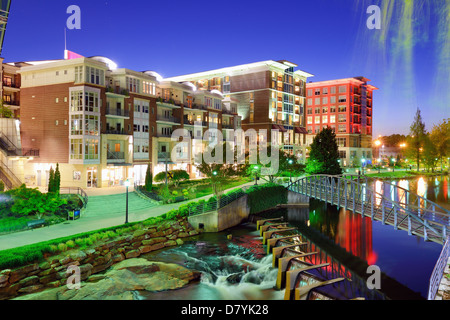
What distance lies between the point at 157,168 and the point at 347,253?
31.1 meters

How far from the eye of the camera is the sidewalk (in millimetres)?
19478

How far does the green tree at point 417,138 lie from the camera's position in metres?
81.4

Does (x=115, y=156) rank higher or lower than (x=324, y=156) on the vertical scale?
lower

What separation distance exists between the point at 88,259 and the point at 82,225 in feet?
16.6

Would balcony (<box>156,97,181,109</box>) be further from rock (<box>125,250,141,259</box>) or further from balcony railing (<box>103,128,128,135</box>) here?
rock (<box>125,250,141,259</box>)

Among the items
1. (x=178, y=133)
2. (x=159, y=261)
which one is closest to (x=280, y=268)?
(x=159, y=261)

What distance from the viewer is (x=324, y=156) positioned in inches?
1913

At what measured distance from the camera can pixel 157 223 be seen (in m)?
25.4

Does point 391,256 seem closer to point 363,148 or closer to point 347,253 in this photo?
point 347,253

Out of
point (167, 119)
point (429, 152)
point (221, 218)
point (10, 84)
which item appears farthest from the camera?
point (429, 152)

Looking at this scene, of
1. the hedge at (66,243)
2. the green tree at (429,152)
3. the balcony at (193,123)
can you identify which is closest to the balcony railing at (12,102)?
the balcony at (193,123)

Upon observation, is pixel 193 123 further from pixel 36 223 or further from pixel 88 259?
pixel 88 259

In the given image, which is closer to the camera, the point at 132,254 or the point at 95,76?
the point at 132,254

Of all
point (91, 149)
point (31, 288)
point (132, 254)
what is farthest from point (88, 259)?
point (91, 149)
